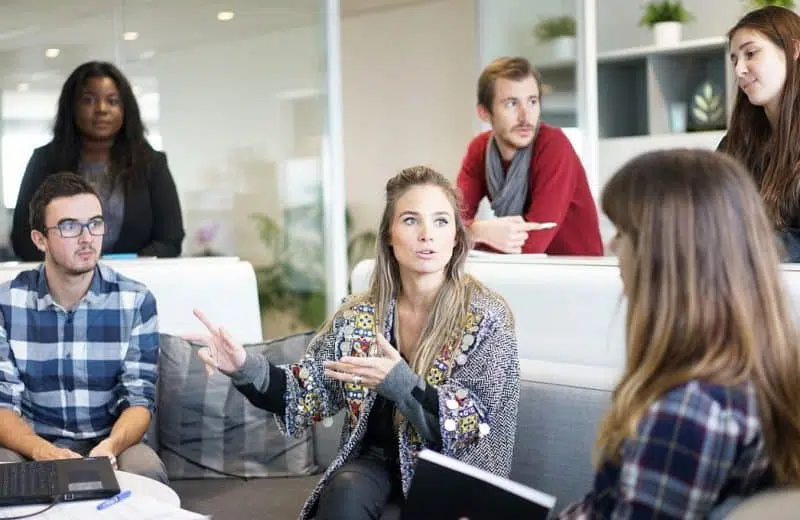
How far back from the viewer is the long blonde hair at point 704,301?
130cm

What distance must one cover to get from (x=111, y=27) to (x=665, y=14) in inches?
106

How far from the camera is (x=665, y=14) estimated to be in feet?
18.4

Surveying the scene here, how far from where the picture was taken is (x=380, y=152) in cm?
715

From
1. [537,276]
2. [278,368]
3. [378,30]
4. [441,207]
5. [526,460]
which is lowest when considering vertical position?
[526,460]

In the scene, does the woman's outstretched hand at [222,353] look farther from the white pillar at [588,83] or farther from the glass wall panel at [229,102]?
the white pillar at [588,83]

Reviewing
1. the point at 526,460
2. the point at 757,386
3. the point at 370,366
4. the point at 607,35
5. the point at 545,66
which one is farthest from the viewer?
the point at 607,35

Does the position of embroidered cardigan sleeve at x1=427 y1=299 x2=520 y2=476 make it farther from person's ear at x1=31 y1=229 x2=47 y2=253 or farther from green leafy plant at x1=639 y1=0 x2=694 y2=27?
green leafy plant at x1=639 y1=0 x2=694 y2=27

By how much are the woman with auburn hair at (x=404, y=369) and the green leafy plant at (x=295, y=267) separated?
2699 millimetres

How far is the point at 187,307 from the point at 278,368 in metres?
0.91

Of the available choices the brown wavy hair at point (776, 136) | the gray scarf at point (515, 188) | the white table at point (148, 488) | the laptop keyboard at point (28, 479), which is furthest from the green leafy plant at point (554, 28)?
the laptop keyboard at point (28, 479)

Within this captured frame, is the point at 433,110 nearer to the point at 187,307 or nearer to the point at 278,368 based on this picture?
the point at 187,307

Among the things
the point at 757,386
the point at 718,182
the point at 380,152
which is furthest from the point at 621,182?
the point at 380,152

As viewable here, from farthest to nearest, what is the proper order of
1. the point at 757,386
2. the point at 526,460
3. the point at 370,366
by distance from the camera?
the point at 526,460 → the point at 370,366 → the point at 757,386

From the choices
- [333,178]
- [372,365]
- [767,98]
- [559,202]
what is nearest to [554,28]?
[333,178]
